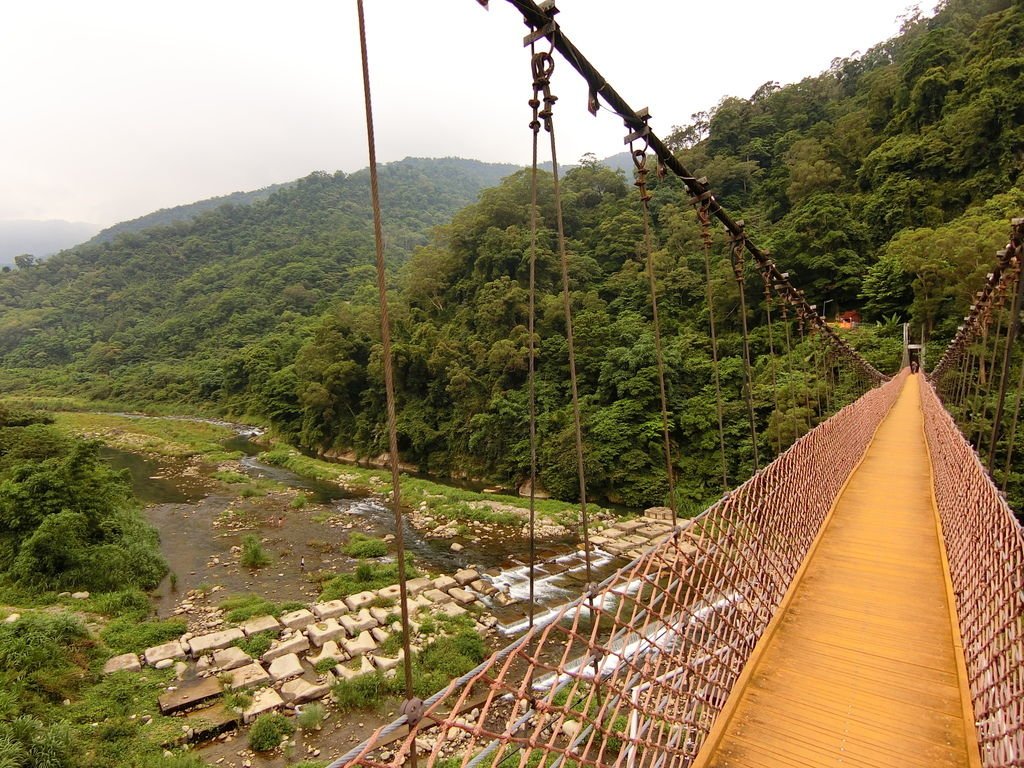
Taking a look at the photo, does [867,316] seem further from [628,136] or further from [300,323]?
[300,323]

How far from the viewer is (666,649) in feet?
5.66

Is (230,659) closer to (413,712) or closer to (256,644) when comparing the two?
(256,644)

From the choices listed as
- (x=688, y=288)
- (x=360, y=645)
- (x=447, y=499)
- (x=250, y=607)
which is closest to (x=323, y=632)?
(x=360, y=645)

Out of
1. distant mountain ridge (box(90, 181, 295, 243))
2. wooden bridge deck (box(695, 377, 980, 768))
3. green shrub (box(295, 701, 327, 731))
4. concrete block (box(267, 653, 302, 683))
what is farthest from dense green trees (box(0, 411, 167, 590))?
distant mountain ridge (box(90, 181, 295, 243))

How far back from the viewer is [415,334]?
19688mm

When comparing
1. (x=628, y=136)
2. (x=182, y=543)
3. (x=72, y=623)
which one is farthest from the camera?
(x=182, y=543)

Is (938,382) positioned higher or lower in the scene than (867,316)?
lower

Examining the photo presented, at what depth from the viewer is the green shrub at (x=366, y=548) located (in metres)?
9.35

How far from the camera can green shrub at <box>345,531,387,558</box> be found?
935 centimetres

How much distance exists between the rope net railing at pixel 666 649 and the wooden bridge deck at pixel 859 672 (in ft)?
0.29

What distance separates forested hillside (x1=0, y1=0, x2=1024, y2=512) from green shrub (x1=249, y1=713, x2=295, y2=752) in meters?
5.99

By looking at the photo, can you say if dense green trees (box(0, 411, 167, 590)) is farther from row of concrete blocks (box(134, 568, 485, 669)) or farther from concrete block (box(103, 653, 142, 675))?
row of concrete blocks (box(134, 568, 485, 669))

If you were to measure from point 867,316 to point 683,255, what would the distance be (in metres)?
6.62

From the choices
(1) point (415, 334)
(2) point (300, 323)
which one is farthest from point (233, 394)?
(1) point (415, 334)
